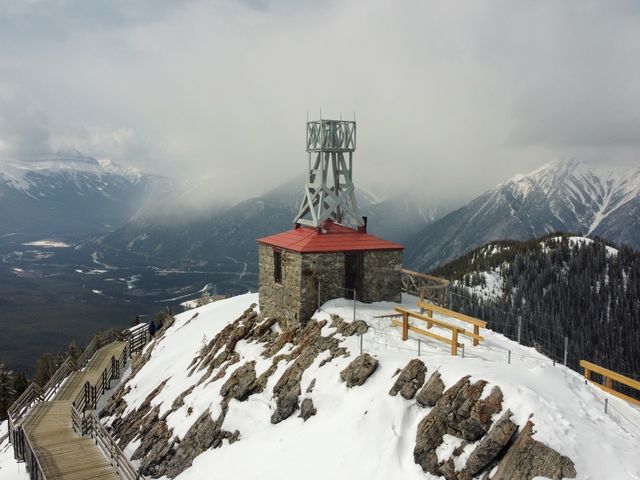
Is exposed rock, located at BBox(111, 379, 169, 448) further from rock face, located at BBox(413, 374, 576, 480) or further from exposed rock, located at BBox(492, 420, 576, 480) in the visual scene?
exposed rock, located at BBox(492, 420, 576, 480)

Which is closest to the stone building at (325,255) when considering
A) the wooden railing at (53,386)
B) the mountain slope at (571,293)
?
the wooden railing at (53,386)

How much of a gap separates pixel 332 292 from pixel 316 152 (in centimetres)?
872

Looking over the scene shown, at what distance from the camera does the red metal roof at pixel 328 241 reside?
25359 mm

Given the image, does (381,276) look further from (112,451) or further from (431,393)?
(112,451)

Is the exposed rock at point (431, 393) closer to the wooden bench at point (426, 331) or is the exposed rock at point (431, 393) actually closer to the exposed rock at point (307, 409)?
the wooden bench at point (426, 331)

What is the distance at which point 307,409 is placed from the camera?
1767cm

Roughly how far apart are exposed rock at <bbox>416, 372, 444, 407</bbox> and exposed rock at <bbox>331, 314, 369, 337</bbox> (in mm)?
5452

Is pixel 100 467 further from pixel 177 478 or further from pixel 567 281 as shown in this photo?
pixel 567 281

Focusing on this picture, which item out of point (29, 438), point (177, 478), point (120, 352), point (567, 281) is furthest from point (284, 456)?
point (567, 281)

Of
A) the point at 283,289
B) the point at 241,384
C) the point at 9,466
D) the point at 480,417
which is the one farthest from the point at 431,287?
the point at 9,466

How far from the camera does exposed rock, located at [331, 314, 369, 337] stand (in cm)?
2115

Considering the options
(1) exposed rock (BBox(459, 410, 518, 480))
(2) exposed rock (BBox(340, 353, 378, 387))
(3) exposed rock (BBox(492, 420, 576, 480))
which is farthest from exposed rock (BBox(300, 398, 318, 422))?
(3) exposed rock (BBox(492, 420, 576, 480))

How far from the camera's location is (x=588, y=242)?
168 meters

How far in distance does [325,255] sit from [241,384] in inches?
297
